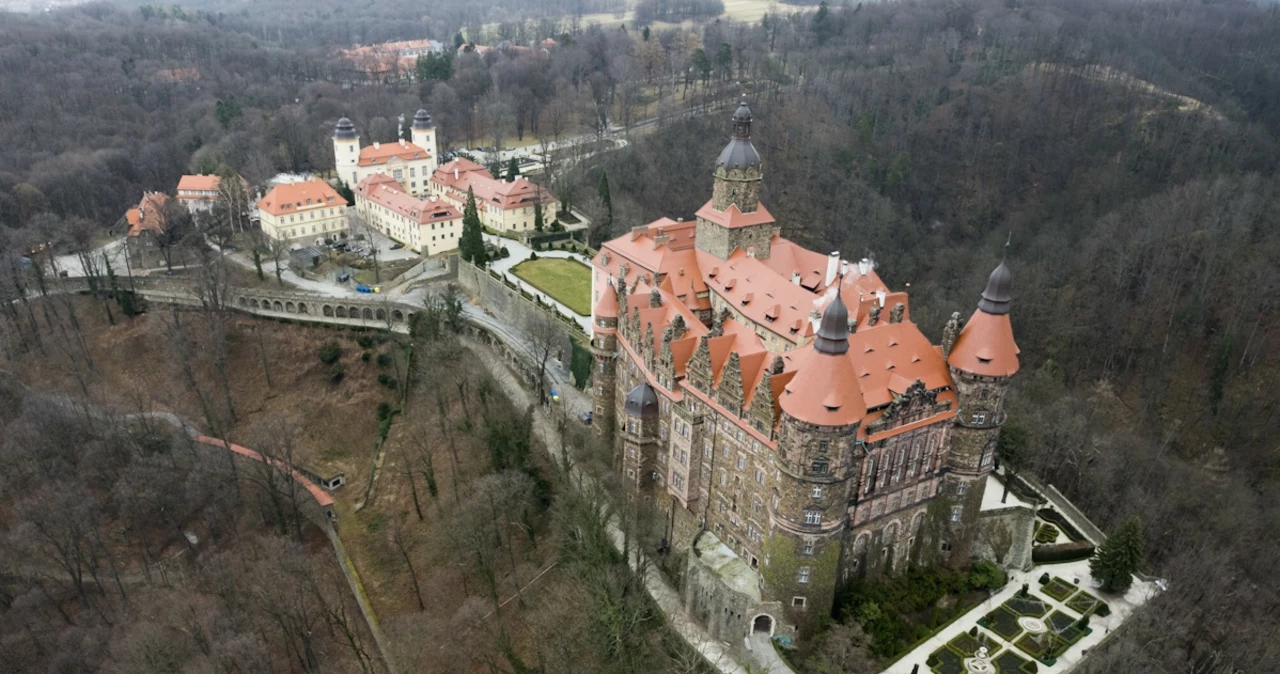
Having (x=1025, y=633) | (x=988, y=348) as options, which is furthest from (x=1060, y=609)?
(x=988, y=348)

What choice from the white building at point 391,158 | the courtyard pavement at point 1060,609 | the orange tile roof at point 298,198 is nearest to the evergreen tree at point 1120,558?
the courtyard pavement at point 1060,609

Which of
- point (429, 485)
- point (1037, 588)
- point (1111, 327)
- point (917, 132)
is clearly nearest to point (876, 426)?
point (1037, 588)

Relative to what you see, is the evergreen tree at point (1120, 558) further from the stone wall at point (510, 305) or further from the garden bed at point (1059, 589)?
the stone wall at point (510, 305)

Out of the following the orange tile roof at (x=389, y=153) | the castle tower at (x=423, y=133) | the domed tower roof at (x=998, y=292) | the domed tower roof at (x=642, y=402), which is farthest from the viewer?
the castle tower at (x=423, y=133)

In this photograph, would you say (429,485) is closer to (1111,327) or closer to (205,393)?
(205,393)

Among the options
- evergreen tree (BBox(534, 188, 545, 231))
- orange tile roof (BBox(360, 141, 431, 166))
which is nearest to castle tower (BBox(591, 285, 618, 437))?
evergreen tree (BBox(534, 188, 545, 231))

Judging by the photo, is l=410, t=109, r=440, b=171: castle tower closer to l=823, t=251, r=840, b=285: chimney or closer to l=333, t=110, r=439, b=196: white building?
l=333, t=110, r=439, b=196: white building
